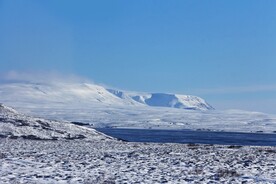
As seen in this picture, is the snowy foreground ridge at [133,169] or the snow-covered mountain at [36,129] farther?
the snow-covered mountain at [36,129]

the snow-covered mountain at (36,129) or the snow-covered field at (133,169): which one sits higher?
the snow-covered mountain at (36,129)

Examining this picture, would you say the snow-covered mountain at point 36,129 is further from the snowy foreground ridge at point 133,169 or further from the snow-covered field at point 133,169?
the snow-covered field at point 133,169

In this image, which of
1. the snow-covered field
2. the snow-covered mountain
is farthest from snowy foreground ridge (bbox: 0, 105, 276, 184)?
the snow-covered mountain

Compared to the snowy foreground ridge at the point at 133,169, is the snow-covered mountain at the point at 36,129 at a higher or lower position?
higher

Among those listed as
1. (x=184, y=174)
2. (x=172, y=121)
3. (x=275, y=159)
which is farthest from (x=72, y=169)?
(x=172, y=121)

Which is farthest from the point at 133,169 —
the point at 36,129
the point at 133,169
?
the point at 36,129

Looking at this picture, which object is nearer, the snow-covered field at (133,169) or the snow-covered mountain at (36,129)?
the snow-covered field at (133,169)

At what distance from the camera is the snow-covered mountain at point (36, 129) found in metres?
47.8

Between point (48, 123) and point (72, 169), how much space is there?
124ft

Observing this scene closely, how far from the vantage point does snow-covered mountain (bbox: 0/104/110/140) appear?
47.8m

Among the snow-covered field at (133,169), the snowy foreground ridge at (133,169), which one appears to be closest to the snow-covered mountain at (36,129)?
the snowy foreground ridge at (133,169)

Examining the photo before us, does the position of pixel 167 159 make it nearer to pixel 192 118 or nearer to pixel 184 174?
pixel 184 174

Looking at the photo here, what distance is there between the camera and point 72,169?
1798 centimetres

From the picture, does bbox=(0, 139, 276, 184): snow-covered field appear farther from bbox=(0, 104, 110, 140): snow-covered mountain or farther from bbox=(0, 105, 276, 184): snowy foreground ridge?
bbox=(0, 104, 110, 140): snow-covered mountain
